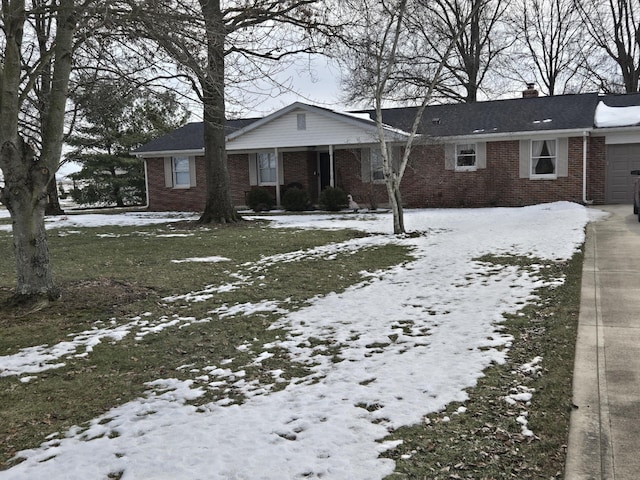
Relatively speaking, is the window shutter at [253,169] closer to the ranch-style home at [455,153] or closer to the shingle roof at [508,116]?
the ranch-style home at [455,153]

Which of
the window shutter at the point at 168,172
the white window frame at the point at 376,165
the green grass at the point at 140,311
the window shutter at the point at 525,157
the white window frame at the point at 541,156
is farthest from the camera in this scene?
the window shutter at the point at 168,172

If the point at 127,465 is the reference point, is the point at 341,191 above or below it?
above

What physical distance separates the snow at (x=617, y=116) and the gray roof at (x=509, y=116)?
1.07ft

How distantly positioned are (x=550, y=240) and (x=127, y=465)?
9.12m

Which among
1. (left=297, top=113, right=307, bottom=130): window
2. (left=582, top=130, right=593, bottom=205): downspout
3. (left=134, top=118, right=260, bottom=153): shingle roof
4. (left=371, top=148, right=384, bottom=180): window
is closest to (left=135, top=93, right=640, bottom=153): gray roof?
(left=134, top=118, right=260, bottom=153): shingle roof

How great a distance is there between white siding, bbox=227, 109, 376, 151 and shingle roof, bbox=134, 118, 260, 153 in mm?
1900

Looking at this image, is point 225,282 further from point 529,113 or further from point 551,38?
point 551,38

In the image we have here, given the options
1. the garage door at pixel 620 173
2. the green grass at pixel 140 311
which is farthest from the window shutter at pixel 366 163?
the green grass at pixel 140 311

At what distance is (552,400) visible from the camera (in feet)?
11.9

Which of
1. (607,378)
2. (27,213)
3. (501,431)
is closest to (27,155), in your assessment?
(27,213)

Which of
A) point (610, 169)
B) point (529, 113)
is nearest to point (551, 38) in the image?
point (529, 113)

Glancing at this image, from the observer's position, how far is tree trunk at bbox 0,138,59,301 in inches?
247

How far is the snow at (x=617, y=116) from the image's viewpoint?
18.2 m

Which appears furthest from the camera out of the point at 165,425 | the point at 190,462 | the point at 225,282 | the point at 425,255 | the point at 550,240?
the point at 550,240
